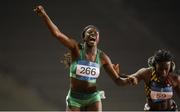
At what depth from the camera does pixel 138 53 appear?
281 inches

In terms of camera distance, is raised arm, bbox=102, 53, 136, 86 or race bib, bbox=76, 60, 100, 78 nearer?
race bib, bbox=76, 60, 100, 78

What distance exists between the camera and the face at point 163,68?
4668mm

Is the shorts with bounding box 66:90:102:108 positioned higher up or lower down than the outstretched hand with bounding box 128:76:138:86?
lower down

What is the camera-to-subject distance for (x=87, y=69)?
4801mm

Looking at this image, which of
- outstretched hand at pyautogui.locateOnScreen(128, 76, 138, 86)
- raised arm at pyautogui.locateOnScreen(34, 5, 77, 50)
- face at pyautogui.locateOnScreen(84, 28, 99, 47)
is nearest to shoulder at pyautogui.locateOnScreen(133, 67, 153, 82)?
outstretched hand at pyautogui.locateOnScreen(128, 76, 138, 86)

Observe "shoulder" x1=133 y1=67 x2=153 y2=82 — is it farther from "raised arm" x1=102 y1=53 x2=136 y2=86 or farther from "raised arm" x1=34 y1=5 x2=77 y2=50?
"raised arm" x1=34 y1=5 x2=77 y2=50

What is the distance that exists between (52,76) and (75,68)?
2.27 metres

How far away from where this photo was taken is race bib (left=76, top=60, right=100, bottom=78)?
4.80 m

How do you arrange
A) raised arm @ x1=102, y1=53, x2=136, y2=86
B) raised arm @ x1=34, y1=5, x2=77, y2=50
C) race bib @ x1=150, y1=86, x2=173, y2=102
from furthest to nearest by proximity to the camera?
raised arm @ x1=102, y1=53, x2=136, y2=86
race bib @ x1=150, y1=86, x2=173, y2=102
raised arm @ x1=34, y1=5, x2=77, y2=50

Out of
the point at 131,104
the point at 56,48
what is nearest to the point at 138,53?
the point at 131,104

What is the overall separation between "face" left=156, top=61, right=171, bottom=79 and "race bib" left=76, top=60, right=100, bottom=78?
598 mm

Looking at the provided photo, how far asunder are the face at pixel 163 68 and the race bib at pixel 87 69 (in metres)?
0.60

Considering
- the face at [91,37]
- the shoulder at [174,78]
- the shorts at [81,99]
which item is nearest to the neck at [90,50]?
the face at [91,37]

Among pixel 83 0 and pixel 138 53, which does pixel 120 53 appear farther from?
pixel 83 0
